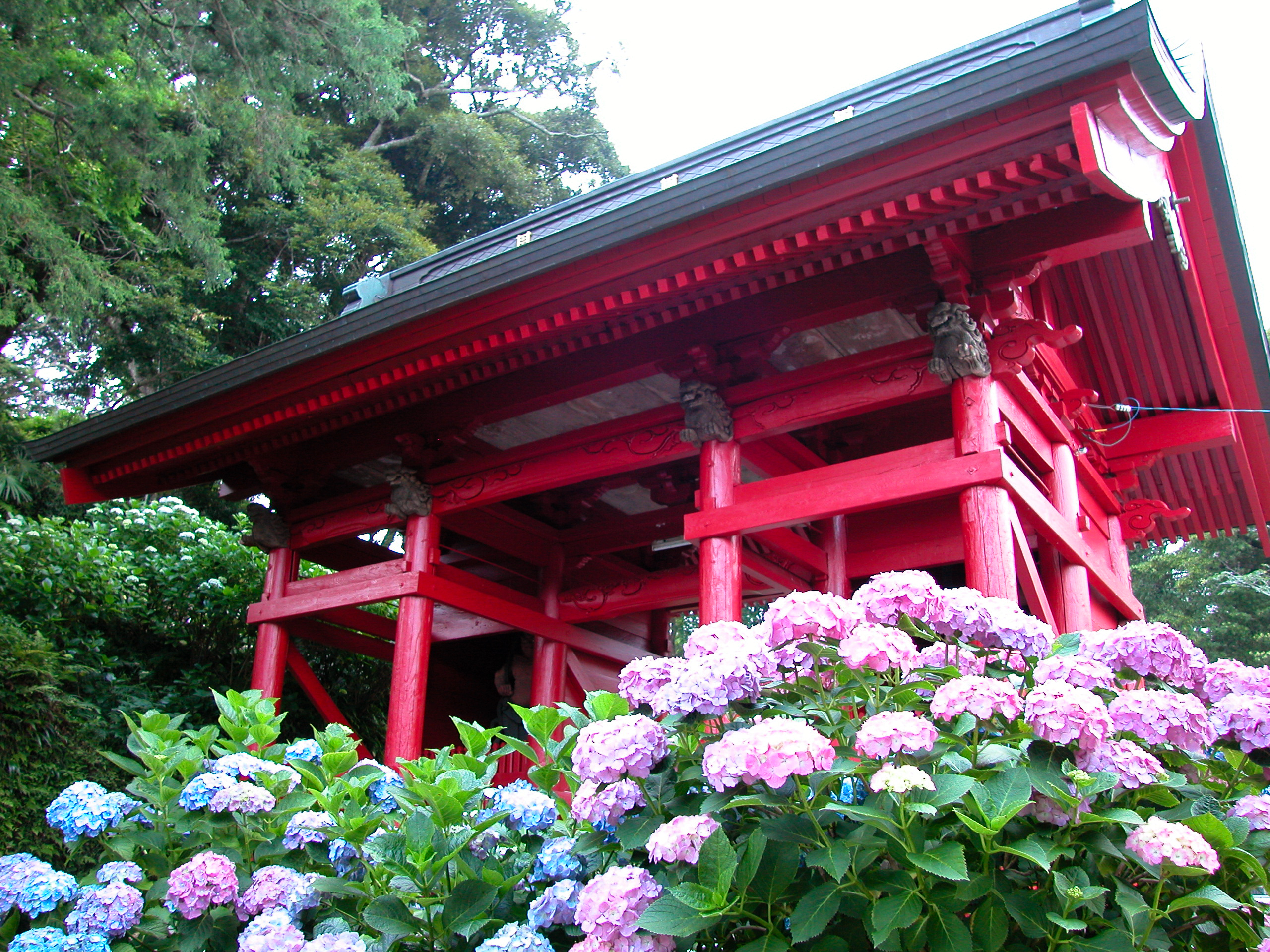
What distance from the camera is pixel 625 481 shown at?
6.74m

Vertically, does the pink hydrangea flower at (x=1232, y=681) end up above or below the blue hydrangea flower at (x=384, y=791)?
above

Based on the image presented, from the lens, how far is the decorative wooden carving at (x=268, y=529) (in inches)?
255

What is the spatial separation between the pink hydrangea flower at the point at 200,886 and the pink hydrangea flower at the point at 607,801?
0.82 metres

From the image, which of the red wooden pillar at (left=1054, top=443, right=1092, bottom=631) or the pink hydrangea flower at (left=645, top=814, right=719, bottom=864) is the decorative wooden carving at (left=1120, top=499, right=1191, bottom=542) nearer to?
the red wooden pillar at (left=1054, top=443, right=1092, bottom=631)

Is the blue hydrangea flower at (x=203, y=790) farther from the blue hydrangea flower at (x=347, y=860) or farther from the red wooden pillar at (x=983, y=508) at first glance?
the red wooden pillar at (x=983, y=508)

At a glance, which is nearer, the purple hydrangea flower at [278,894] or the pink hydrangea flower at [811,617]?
the pink hydrangea flower at [811,617]

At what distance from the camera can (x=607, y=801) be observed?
5.51ft

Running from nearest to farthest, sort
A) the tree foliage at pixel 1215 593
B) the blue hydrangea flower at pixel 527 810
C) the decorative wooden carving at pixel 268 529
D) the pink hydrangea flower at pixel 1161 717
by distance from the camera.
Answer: the pink hydrangea flower at pixel 1161 717 < the blue hydrangea flower at pixel 527 810 < the decorative wooden carving at pixel 268 529 < the tree foliage at pixel 1215 593

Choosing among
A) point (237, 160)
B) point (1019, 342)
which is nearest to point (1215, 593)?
point (1019, 342)

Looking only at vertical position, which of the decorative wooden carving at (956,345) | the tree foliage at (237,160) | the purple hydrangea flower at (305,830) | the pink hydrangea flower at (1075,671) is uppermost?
the tree foliage at (237,160)

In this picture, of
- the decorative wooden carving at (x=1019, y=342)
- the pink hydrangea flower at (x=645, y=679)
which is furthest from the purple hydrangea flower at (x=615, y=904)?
the decorative wooden carving at (x=1019, y=342)

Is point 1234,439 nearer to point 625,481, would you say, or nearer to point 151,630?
point 625,481

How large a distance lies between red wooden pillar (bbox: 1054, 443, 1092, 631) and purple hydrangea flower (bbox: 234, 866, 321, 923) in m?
3.90

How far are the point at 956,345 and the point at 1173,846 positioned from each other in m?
2.91
